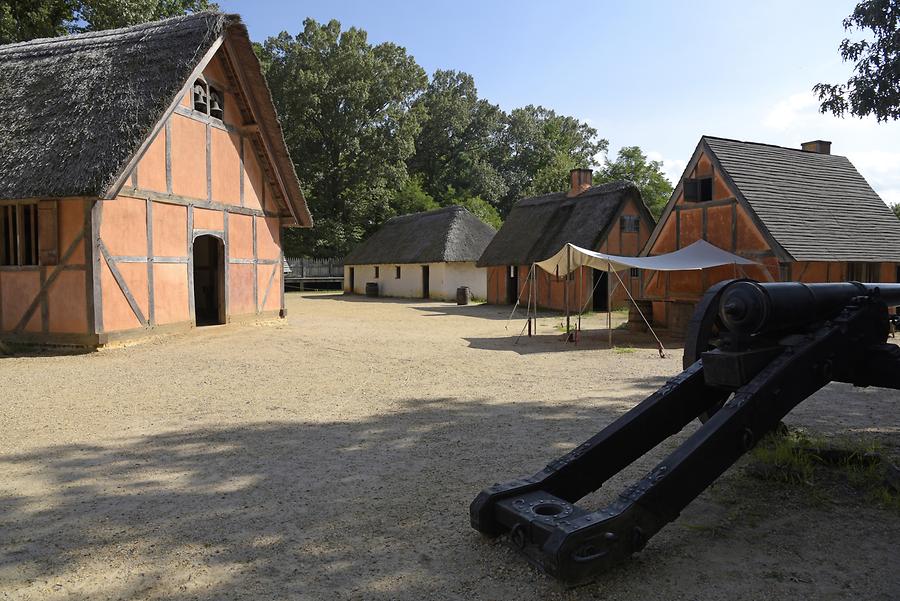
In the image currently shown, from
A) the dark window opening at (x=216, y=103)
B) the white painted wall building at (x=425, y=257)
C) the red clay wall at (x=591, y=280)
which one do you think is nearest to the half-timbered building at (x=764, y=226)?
the red clay wall at (x=591, y=280)

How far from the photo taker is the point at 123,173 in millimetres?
9906

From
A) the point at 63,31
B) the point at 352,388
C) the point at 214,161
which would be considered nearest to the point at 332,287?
the point at 63,31

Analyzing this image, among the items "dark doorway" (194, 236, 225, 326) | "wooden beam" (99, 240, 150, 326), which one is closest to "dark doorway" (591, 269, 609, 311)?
"dark doorway" (194, 236, 225, 326)

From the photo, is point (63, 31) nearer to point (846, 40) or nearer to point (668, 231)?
point (668, 231)

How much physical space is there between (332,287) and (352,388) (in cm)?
3120

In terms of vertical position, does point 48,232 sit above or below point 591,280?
above

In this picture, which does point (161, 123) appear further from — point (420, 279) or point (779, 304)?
point (420, 279)

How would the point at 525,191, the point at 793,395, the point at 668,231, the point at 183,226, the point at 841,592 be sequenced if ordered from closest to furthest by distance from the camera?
the point at 841,592 → the point at 793,395 → the point at 183,226 → the point at 668,231 → the point at 525,191

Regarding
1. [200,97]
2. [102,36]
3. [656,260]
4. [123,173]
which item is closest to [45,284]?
[123,173]

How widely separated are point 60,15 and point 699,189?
905 inches

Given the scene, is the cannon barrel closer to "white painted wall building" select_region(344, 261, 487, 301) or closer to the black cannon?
the black cannon

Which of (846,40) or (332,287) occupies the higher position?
(846,40)

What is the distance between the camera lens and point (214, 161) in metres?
12.9

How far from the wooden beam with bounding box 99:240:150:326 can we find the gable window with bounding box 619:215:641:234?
50.8ft
